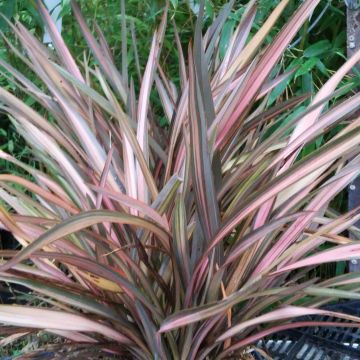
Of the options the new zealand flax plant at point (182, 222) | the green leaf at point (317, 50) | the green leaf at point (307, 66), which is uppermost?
the green leaf at point (317, 50)

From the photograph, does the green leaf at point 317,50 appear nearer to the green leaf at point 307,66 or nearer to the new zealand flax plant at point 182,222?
the green leaf at point 307,66

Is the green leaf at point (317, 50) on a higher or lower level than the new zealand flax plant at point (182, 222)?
higher

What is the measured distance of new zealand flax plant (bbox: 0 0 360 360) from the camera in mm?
762

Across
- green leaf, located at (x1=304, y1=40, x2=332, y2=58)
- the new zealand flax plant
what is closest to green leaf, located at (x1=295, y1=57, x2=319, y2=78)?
green leaf, located at (x1=304, y1=40, x2=332, y2=58)

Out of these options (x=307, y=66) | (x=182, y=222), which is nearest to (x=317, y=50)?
(x=307, y=66)

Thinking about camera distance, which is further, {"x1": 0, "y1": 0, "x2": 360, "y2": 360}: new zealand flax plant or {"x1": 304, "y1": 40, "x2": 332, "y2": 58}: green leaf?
{"x1": 304, "y1": 40, "x2": 332, "y2": 58}: green leaf

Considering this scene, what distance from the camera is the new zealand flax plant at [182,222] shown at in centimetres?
76

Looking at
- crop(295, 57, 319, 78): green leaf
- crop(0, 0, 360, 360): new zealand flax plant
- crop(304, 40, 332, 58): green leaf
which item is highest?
crop(304, 40, 332, 58): green leaf

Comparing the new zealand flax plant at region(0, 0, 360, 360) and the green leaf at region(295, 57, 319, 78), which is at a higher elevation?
the green leaf at region(295, 57, 319, 78)

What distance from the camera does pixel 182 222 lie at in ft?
2.58

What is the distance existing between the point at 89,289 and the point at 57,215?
18 cm

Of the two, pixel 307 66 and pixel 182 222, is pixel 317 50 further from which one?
pixel 182 222

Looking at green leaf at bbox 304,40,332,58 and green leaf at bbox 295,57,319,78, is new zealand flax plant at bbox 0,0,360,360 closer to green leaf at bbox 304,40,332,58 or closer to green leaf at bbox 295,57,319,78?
green leaf at bbox 295,57,319,78

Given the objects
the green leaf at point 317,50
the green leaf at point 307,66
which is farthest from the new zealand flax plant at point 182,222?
the green leaf at point 317,50
